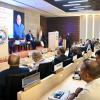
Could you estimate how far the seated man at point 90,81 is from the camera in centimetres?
168

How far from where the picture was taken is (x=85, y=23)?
57.5 ft

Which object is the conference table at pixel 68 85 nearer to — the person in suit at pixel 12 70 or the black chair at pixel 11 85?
the black chair at pixel 11 85

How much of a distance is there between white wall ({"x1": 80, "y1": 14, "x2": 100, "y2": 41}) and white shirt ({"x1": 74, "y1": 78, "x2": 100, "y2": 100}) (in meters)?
15.9

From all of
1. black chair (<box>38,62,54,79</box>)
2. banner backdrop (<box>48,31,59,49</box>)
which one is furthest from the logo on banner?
banner backdrop (<box>48,31,59,49</box>)

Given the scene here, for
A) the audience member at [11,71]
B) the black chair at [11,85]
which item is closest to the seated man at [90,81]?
the black chair at [11,85]

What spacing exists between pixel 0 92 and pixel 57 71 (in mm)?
964

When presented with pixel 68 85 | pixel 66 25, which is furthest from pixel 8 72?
pixel 66 25

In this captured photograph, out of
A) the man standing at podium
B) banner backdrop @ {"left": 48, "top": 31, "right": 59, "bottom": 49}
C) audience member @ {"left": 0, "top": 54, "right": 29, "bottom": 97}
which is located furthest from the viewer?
the man standing at podium

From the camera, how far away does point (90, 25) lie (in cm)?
1733

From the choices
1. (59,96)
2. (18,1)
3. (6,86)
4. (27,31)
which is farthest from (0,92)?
(27,31)

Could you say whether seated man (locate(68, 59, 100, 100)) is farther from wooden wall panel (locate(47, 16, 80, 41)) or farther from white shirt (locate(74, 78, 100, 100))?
wooden wall panel (locate(47, 16, 80, 41))

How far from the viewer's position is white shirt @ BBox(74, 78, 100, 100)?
167 cm

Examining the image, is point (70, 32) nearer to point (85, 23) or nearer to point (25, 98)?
point (85, 23)

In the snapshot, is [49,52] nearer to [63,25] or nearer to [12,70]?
[12,70]
